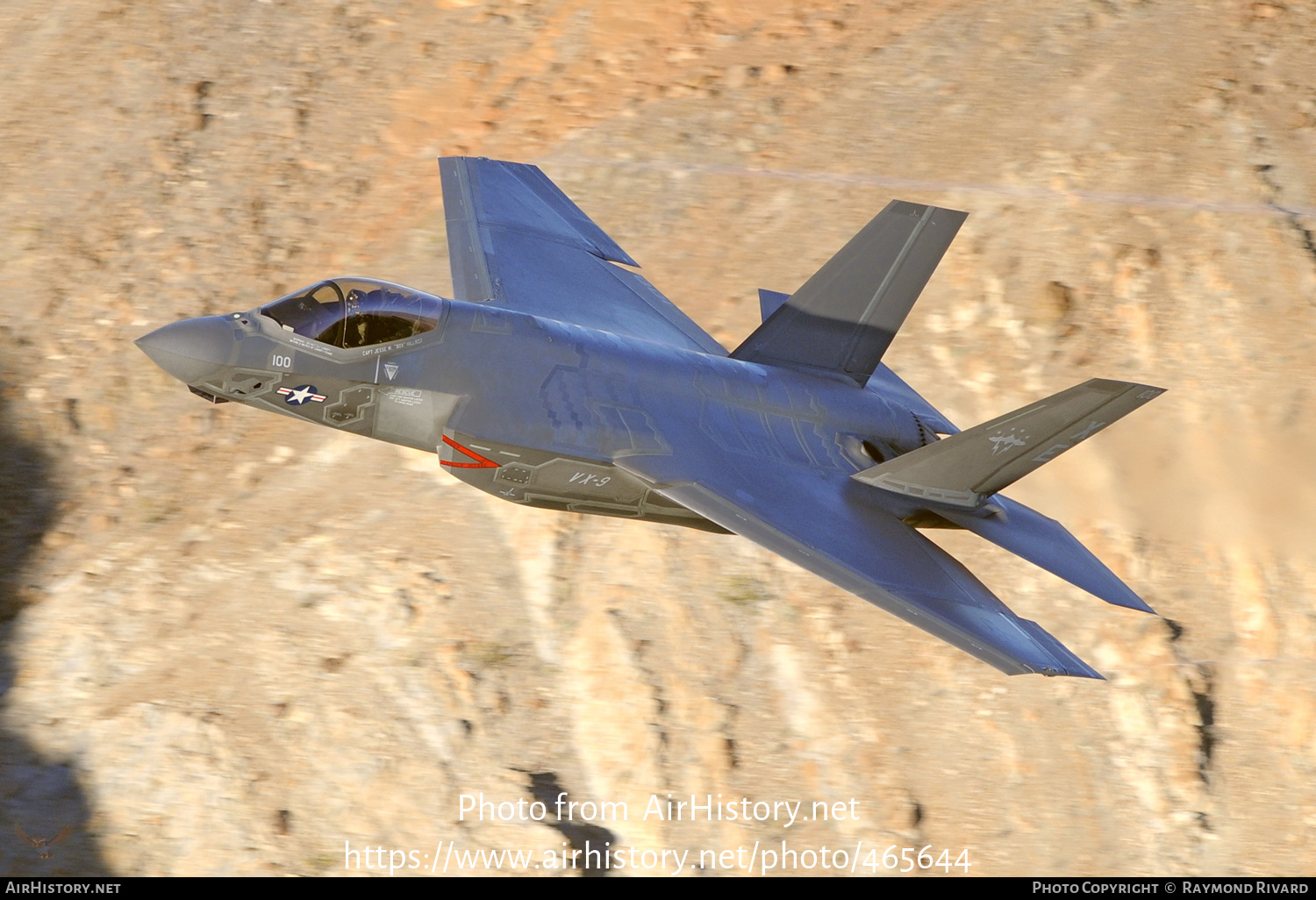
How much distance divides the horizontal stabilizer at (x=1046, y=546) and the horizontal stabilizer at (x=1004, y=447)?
49 cm

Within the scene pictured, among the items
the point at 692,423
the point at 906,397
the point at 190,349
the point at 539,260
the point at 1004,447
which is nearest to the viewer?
the point at 190,349

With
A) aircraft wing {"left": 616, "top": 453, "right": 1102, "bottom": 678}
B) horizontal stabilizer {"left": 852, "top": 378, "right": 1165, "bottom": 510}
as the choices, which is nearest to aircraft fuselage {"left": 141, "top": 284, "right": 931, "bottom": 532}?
aircraft wing {"left": 616, "top": 453, "right": 1102, "bottom": 678}

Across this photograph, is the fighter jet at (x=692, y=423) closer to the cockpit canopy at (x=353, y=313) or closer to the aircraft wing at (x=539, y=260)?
the cockpit canopy at (x=353, y=313)

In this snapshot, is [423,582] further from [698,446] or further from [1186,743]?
[1186,743]

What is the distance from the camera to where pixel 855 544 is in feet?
43.0

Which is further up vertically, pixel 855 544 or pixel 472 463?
pixel 472 463

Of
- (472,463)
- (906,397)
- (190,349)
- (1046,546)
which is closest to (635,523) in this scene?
(906,397)

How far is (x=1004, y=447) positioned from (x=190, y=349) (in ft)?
Result: 30.4

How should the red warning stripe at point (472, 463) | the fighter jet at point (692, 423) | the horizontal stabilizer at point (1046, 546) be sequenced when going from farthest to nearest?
the horizontal stabilizer at point (1046, 546) < the red warning stripe at point (472, 463) < the fighter jet at point (692, 423)

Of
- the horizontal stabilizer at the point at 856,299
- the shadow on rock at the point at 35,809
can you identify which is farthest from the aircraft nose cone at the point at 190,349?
the horizontal stabilizer at the point at 856,299

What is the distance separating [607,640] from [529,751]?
1871mm

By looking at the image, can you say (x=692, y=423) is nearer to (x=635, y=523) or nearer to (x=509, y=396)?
(x=509, y=396)

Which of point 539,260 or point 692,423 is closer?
point 692,423

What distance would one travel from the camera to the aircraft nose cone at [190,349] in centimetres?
1266
